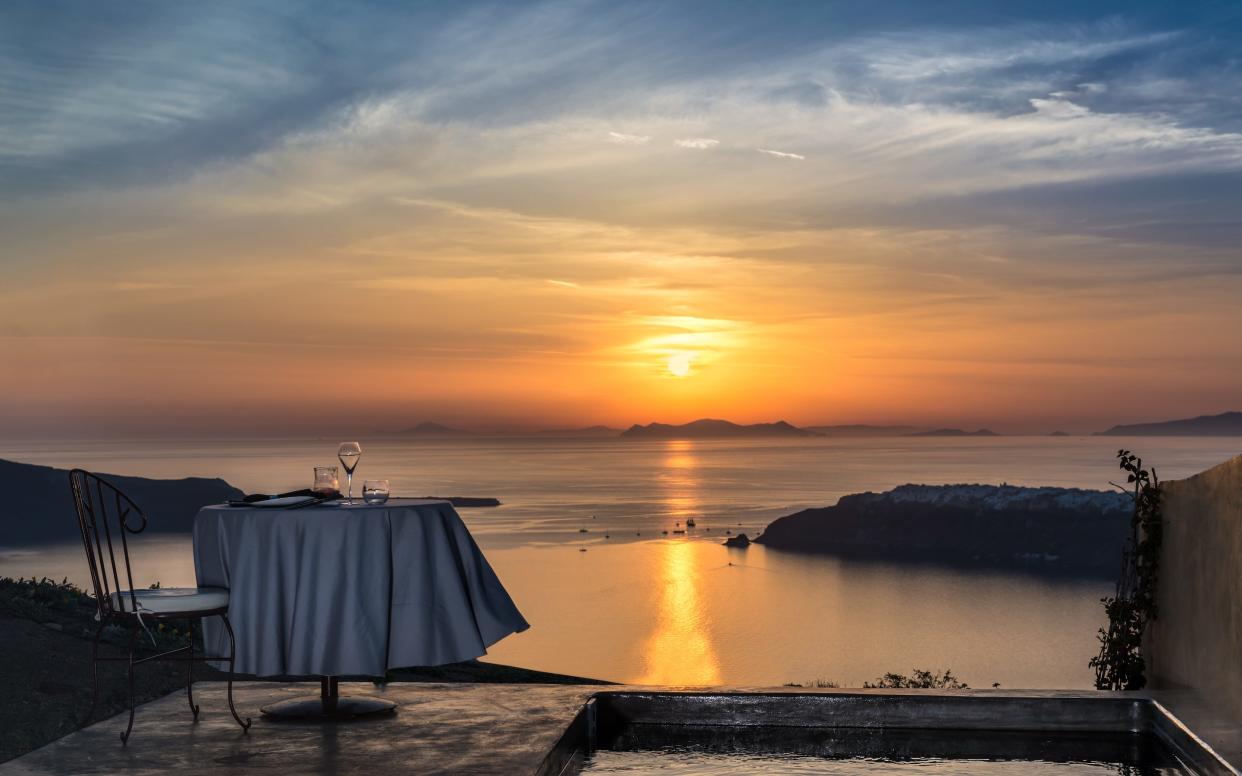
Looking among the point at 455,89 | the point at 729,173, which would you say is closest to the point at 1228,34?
the point at 729,173

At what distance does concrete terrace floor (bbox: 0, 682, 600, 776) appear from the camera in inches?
142

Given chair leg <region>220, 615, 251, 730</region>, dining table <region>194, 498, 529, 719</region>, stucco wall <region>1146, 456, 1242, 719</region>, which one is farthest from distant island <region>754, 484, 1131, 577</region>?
chair leg <region>220, 615, 251, 730</region>

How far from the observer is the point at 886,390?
46.6m

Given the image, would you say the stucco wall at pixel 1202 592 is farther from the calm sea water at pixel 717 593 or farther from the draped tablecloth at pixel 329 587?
the calm sea water at pixel 717 593

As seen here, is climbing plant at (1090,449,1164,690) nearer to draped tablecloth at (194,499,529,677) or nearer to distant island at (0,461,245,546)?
draped tablecloth at (194,499,529,677)

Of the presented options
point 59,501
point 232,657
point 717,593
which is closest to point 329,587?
point 232,657

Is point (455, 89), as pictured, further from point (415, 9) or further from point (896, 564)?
point (896, 564)

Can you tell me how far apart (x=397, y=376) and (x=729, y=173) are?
28.2 meters

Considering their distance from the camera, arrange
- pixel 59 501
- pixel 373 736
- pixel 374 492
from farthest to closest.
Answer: pixel 59 501 < pixel 374 492 < pixel 373 736

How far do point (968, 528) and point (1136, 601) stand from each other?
282ft

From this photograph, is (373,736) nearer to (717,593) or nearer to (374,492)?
(374,492)

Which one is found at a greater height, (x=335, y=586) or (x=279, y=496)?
(x=279, y=496)

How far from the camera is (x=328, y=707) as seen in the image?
4391 millimetres

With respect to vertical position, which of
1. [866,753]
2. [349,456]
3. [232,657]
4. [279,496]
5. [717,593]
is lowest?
[717,593]
